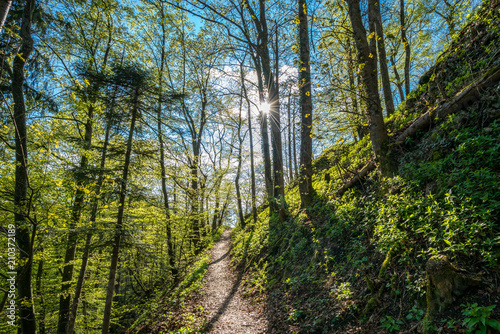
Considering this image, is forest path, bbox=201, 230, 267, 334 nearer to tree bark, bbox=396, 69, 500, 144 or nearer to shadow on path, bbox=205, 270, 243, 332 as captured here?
shadow on path, bbox=205, 270, 243, 332

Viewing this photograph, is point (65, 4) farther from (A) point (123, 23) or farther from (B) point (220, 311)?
(B) point (220, 311)

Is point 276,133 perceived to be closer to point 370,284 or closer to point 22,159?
Answer: point 370,284

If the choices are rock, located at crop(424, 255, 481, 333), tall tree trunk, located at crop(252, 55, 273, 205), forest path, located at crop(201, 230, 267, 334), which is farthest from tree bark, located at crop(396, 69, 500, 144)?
tall tree trunk, located at crop(252, 55, 273, 205)

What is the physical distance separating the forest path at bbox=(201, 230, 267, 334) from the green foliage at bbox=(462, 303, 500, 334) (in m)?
3.66

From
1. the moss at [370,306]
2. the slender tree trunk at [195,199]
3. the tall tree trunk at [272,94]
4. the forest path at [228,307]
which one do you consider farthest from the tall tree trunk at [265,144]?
the moss at [370,306]

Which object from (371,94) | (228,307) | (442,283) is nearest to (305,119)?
(371,94)

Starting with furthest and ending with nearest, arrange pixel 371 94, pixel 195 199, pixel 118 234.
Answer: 1. pixel 195 199
2. pixel 371 94
3. pixel 118 234

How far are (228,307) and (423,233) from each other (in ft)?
17.9

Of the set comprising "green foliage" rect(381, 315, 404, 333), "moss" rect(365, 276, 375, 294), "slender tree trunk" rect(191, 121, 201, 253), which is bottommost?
"green foliage" rect(381, 315, 404, 333)

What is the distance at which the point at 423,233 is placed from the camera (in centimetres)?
302

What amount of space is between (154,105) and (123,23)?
8.03 m

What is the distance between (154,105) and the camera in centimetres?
591

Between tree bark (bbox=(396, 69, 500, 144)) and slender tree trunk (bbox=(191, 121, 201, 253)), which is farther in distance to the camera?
slender tree trunk (bbox=(191, 121, 201, 253))

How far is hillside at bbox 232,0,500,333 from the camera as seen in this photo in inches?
91.2
